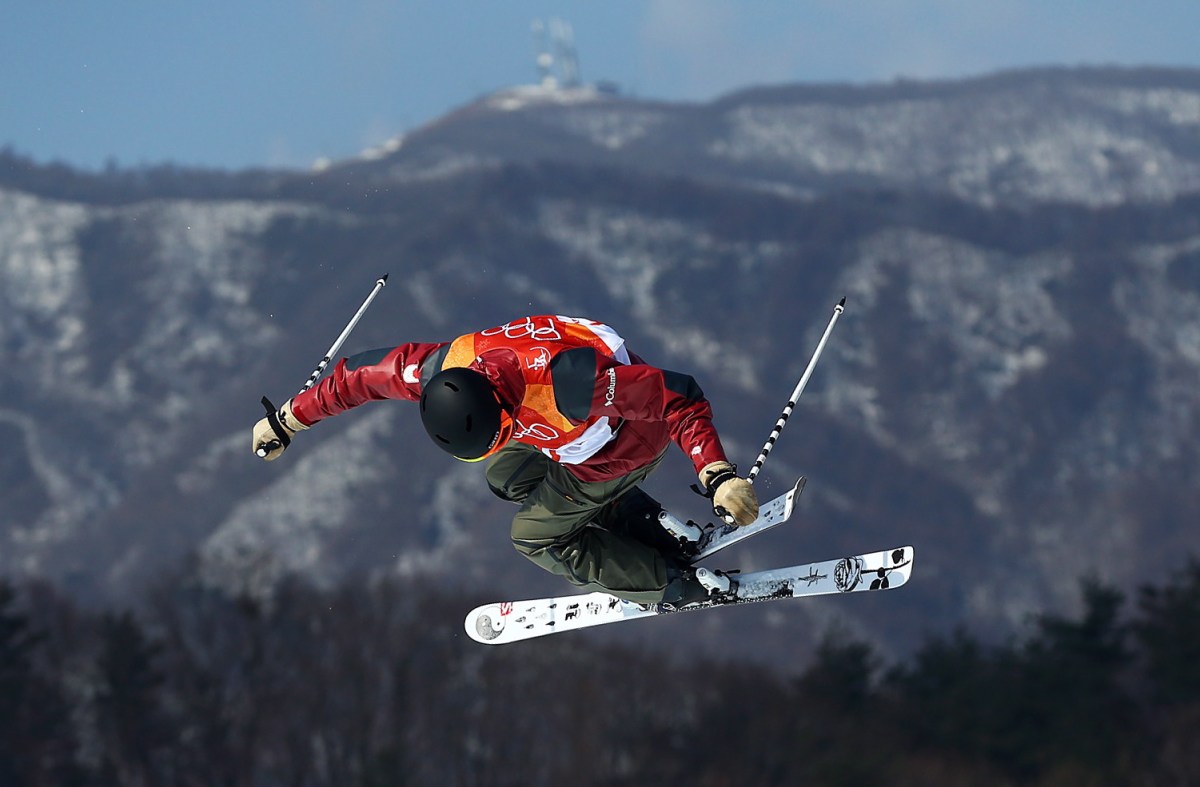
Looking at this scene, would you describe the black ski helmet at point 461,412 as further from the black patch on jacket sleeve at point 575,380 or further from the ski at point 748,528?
the ski at point 748,528

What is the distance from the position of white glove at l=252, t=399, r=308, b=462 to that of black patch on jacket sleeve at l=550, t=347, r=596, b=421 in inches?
90.6

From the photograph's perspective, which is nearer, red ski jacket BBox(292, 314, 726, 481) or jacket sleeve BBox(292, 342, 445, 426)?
red ski jacket BBox(292, 314, 726, 481)

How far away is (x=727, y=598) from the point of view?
11820mm

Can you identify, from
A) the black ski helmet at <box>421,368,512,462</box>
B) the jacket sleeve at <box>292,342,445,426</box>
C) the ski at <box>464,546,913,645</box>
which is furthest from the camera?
the ski at <box>464,546,913,645</box>

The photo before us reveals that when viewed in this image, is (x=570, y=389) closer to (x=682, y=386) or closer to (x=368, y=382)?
(x=682, y=386)

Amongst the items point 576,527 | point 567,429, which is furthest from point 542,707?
point 567,429

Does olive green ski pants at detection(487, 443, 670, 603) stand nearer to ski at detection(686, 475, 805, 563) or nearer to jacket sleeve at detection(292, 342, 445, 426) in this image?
ski at detection(686, 475, 805, 563)

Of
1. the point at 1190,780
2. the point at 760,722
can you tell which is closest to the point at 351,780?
the point at 760,722

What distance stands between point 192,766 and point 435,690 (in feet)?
48.4

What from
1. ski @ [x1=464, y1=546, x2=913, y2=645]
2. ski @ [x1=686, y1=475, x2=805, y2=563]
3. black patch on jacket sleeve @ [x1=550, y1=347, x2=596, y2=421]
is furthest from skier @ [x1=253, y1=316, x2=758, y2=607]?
ski @ [x1=464, y1=546, x2=913, y2=645]

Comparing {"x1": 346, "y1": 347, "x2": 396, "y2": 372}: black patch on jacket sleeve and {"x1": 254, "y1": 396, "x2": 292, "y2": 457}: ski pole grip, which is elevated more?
{"x1": 346, "y1": 347, "x2": 396, "y2": 372}: black patch on jacket sleeve

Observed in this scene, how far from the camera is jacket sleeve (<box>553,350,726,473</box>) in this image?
31.0ft

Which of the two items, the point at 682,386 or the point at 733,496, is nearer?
the point at 733,496

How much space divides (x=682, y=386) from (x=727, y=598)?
266cm
